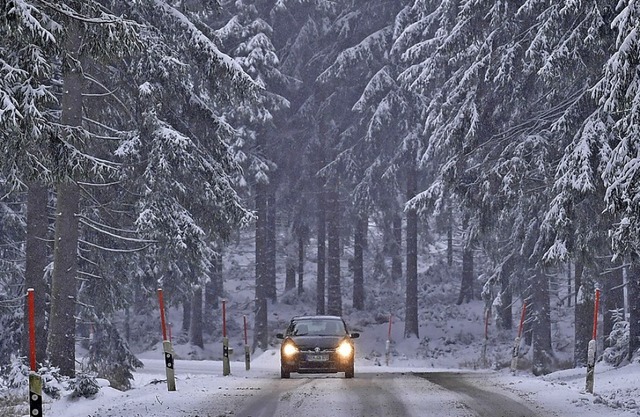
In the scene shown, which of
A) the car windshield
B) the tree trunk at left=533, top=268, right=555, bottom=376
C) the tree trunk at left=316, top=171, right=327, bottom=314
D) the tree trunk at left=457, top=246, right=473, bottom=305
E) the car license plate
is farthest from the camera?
the tree trunk at left=457, top=246, right=473, bottom=305

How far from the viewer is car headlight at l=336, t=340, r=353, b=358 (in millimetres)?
19938

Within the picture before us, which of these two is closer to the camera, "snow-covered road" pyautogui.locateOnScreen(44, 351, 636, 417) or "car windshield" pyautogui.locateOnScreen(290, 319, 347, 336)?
"snow-covered road" pyautogui.locateOnScreen(44, 351, 636, 417)

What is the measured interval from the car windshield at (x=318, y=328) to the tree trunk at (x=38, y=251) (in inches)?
215

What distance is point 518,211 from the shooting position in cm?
2778

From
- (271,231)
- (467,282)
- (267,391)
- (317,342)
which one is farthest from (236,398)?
(467,282)

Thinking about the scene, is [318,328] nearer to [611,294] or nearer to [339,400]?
[339,400]

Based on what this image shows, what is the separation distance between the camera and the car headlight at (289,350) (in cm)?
1997

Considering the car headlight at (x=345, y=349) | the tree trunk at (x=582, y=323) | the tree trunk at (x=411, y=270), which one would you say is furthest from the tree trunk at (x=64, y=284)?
the tree trunk at (x=411, y=270)

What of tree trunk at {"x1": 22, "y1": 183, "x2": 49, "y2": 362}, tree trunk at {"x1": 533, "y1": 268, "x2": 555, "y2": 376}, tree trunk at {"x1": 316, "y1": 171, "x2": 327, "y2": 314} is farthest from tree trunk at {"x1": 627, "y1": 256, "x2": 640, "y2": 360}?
tree trunk at {"x1": 316, "y1": 171, "x2": 327, "y2": 314}

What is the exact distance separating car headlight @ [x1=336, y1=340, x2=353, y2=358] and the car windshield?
615 mm

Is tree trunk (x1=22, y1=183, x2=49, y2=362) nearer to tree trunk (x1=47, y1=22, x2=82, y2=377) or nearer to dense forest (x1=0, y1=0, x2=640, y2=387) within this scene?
dense forest (x1=0, y1=0, x2=640, y2=387)

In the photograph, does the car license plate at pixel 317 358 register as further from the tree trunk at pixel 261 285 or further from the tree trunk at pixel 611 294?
the tree trunk at pixel 261 285

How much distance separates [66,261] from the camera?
17594 millimetres

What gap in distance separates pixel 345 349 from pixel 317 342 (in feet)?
2.05
